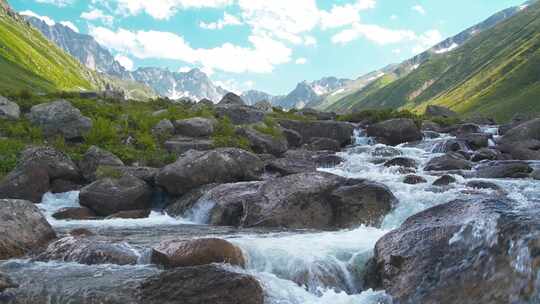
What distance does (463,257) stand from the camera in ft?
37.4

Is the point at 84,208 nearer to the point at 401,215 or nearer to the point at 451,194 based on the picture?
the point at 401,215

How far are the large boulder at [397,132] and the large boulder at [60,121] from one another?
1094 inches

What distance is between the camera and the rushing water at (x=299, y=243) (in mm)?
12672

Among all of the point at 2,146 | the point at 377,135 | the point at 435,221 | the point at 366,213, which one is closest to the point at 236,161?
the point at 366,213

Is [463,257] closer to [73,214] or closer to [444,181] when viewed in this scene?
[444,181]

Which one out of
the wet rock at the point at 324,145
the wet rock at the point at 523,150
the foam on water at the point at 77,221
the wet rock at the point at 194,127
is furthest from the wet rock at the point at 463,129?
the foam on water at the point at 77,221

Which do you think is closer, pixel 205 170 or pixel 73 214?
pixel 73 214

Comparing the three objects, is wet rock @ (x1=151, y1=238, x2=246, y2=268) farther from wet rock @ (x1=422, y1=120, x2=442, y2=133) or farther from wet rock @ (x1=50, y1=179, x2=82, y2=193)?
wet rock @ (x1=422, y1=120, x2=442, y2=133)

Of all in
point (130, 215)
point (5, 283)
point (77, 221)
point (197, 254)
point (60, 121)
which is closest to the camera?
point (5, 283)

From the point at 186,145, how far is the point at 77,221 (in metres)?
14.3

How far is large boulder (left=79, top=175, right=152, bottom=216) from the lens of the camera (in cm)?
2512

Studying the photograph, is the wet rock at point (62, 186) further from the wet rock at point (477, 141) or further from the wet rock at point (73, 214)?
the wet rock at point (477, 141)

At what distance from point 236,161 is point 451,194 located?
1175 cm

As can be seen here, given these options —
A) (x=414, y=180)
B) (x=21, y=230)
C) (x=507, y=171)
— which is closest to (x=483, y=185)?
(x=414, y=180)
